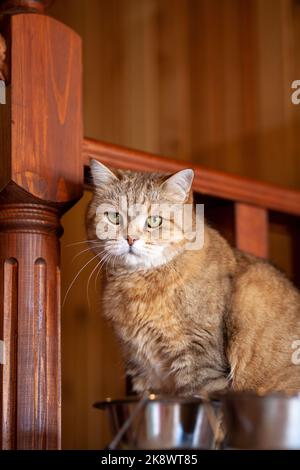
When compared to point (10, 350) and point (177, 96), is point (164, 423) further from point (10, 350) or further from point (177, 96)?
point (177, 96)

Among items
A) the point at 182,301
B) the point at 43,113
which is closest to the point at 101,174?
the point at 43,113

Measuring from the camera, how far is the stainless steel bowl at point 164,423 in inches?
40.2

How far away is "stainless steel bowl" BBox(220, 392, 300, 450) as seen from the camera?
98 centimetres

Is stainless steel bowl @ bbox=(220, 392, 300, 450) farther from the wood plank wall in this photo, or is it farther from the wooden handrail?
the wood plank wall

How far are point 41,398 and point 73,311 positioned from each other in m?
1.78

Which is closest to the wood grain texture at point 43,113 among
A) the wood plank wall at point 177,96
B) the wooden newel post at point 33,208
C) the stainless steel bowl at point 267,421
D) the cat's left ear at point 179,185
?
the wooden newel post at point 33,208

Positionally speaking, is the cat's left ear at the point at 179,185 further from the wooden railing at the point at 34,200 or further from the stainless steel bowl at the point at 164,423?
the stainless steel bowl at the point at 164,423

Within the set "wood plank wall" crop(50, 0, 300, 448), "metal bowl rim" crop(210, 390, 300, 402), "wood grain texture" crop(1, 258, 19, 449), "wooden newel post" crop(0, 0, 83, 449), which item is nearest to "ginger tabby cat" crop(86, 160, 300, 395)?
"wooden newel post" crop(0, 0, 83, 449)

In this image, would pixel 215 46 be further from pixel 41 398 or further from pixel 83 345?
pixel 41 398

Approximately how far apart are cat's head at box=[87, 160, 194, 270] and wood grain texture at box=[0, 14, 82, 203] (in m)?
0.12

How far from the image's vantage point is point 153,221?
1639 mm

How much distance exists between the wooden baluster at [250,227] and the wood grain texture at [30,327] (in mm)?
542

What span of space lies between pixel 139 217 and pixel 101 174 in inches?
5.1

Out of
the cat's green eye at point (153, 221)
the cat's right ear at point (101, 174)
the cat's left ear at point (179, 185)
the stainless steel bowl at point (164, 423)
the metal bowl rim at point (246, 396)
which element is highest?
the cat's right ear at point (101, 174)
